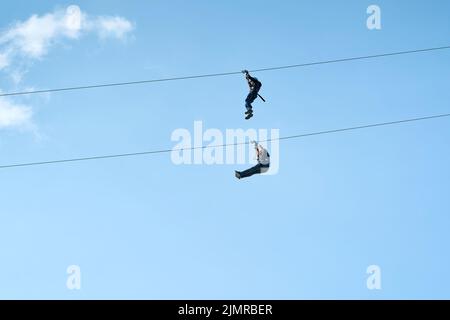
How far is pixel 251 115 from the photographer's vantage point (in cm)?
1977

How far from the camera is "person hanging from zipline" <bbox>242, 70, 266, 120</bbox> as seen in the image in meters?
19.4

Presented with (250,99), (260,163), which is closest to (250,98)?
(250,99)

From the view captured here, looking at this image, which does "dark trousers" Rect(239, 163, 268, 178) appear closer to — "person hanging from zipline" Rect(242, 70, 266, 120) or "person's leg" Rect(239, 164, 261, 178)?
"person's leg" Rect(239, 164, 261, 178)

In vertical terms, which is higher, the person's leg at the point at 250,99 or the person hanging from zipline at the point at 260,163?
the person's leg at the point at 250,99

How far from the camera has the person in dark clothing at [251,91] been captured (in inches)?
765

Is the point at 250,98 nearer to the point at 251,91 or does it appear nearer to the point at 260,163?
the point at 251,91

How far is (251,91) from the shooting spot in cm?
1956

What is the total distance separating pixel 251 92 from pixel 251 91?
4cm

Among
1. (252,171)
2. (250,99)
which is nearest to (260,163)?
(252,171)

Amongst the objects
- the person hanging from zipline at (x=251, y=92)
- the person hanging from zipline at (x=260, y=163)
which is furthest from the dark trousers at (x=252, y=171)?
the person hanging from zipline at (x=251, y=92)

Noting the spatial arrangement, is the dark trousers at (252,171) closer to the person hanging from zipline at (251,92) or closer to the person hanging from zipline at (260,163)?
the person hanging from zipline at (260,163)

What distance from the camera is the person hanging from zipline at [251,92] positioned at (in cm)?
1944

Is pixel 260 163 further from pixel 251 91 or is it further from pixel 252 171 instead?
pixel 251 91

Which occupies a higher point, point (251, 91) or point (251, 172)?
point (251, 91)
